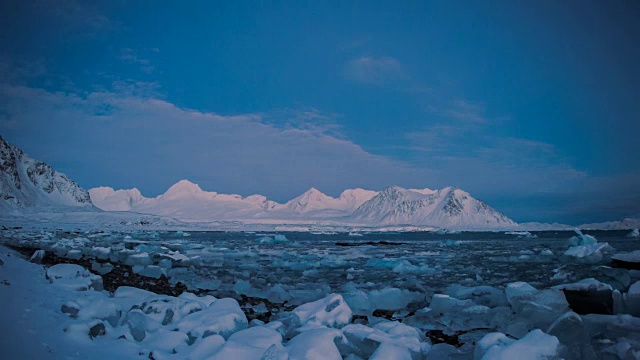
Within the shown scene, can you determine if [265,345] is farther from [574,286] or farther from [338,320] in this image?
[574,286]

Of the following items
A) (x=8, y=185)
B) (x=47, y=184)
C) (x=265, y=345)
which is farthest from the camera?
(x=47, y=184)

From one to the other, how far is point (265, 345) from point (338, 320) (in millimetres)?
1265

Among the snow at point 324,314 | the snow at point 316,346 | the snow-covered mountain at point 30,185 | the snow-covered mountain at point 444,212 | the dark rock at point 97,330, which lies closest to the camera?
the snow at point 316,346

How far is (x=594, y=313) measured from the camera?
18.1 ft

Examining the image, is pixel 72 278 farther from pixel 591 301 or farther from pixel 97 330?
pixel 591 301

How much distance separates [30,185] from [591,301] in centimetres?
10882

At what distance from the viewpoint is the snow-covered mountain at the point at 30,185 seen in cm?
7572

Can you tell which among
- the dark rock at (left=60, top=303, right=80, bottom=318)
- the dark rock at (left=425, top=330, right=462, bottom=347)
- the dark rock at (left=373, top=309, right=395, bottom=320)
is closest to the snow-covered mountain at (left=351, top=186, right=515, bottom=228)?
the dark rock at (left=373, top=309, right=395, bottom=320)

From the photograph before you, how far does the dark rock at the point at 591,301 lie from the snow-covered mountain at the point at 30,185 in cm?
7680

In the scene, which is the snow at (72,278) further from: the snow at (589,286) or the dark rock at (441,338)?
the snow at (589,286)

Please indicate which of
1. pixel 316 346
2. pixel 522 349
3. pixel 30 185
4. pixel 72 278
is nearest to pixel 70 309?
pixel 72 278

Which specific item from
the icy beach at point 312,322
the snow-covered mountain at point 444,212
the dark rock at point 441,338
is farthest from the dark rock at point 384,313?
the snow-covered mountain at point 444,212

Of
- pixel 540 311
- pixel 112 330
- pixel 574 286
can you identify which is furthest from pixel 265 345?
pixel 574 286

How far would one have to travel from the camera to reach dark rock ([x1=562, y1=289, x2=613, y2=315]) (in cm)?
559
